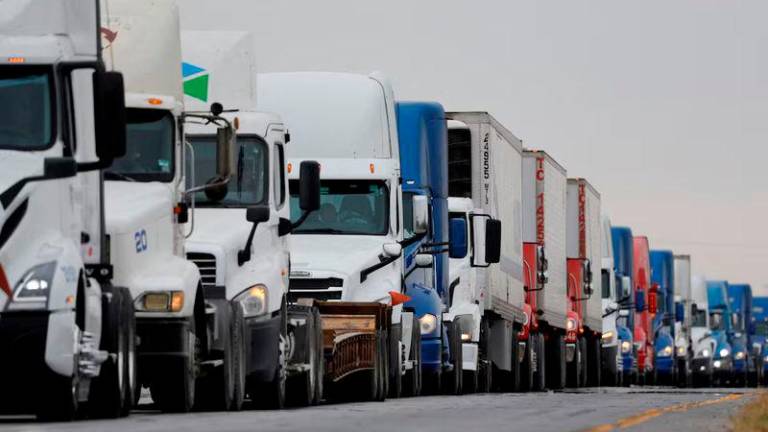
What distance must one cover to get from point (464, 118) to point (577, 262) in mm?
A: 13341

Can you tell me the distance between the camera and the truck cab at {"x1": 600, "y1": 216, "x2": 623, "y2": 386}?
53281 mm

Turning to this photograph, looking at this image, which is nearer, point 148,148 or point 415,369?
point 148,148

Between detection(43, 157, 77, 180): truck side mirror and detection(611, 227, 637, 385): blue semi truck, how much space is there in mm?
39484

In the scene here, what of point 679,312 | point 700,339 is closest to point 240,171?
point 679,312

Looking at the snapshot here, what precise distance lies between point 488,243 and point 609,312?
22.3 metres

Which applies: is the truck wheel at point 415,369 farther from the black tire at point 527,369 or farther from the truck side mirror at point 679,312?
the truck side mirror at point 679,312

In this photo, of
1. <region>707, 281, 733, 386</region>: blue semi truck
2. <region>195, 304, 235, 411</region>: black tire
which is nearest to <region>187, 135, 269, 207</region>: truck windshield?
<region>195, 304, 235, 411</region>: black tire

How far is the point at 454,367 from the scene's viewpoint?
3300 centimetres

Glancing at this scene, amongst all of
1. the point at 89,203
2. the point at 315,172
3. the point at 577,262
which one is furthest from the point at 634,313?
the point at 89,203

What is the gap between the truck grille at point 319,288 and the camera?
2553 centimetres

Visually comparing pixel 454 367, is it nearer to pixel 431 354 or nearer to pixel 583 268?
pixel 431 354

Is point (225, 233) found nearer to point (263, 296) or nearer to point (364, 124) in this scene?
point (263, 296)

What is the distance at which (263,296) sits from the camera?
69.7 feet

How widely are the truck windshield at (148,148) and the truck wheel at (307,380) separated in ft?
14.7
